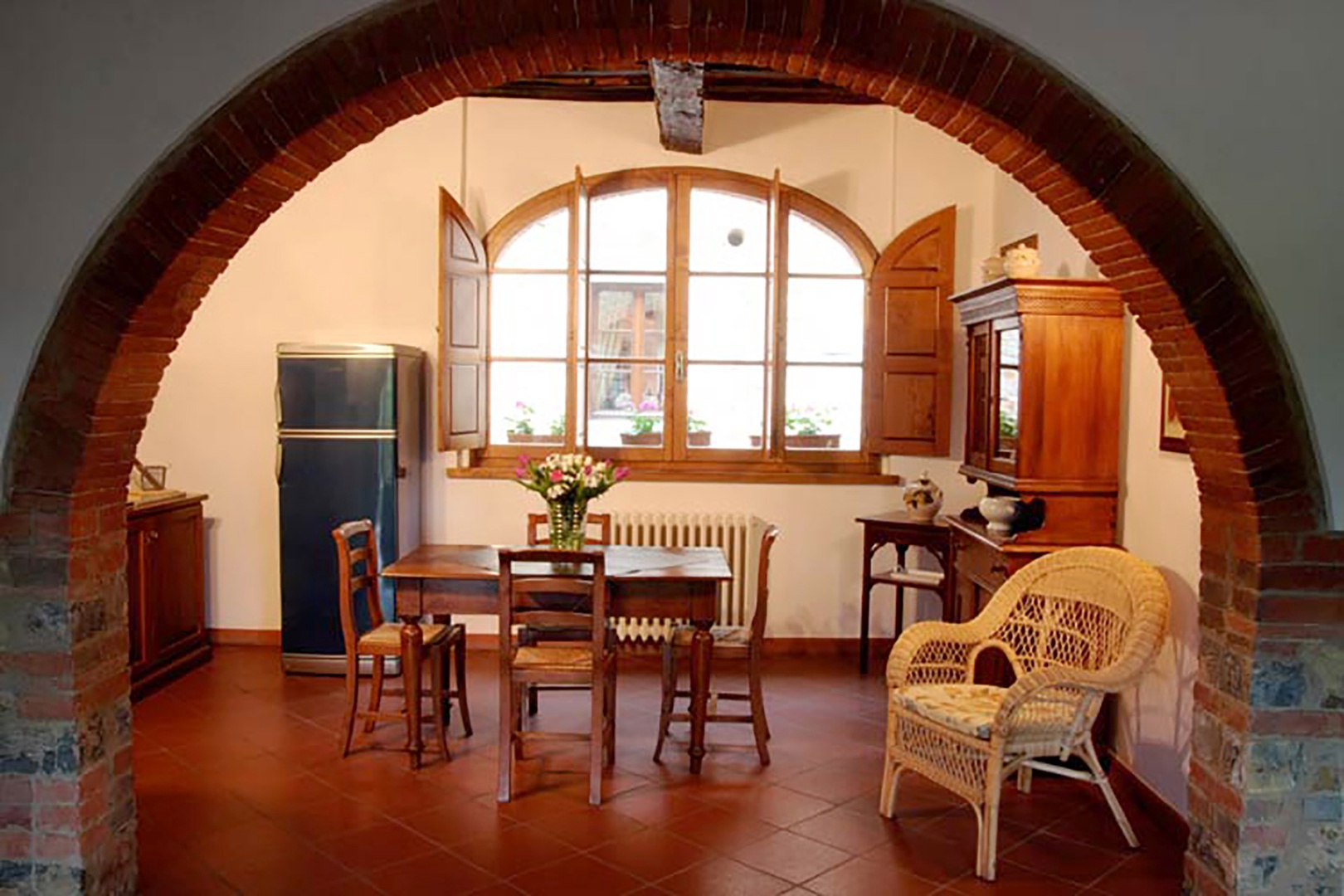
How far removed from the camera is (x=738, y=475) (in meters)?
6.88

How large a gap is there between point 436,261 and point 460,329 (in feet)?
2.49

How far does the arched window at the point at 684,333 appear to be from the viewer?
6863 mm

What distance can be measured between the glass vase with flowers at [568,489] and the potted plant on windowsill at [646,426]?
1.69 m

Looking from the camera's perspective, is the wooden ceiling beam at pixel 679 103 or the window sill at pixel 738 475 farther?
the window sill at pixel 738 475

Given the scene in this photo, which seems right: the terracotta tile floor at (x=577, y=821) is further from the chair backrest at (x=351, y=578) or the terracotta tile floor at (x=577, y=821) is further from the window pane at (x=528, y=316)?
the window pane at (x=528, y=316)

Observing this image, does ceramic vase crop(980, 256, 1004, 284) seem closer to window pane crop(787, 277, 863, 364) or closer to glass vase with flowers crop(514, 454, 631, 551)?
A: window pane crop(787, 277, 863, 364)

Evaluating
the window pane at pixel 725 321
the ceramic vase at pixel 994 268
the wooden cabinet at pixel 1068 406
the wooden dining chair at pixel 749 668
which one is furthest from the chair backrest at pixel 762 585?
the window pane at pixel 725 321

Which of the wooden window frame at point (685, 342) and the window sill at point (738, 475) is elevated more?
the wooden window frame at point (685, 342)

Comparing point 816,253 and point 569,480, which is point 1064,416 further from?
point 816,253

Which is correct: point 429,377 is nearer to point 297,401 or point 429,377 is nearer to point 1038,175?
point 297,401

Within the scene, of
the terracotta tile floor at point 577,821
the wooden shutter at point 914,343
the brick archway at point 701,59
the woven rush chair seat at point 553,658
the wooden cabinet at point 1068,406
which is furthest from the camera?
the wooden shutter at point 914,343

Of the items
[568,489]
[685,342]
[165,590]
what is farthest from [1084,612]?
[165,590]

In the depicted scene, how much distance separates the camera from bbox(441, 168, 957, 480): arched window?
6863 mm

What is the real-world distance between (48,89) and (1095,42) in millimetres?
2998
